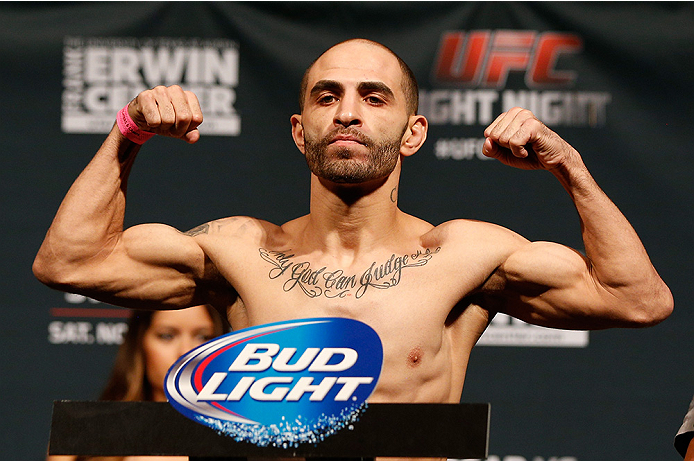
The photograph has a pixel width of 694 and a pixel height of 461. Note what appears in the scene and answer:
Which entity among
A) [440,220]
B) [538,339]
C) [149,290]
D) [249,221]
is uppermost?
[249,221]

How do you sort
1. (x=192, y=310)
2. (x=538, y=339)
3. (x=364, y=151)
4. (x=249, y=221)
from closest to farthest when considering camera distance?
1. (x=364, y=151)
2. (x=249, y=221)
3. (x=192, y=310)
4. (x=538, y=339)

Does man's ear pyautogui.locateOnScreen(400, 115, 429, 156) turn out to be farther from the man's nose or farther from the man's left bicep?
the man's left bicep

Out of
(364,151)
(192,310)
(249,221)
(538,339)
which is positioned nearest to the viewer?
(364,151)

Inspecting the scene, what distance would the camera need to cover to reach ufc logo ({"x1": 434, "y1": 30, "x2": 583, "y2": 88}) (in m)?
2.55

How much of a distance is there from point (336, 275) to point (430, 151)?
45.5 inches

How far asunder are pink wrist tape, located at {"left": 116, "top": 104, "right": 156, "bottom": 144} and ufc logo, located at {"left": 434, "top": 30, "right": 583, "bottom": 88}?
131 centimetres

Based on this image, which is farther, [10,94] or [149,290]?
[10,94]

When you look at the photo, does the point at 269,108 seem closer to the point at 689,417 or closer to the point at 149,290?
the point at 149,290

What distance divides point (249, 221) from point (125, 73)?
3.92 ft

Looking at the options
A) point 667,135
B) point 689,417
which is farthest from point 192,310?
point 667,135

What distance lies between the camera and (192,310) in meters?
2.33

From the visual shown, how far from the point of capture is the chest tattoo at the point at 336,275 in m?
1.47

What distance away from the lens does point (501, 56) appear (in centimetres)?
257

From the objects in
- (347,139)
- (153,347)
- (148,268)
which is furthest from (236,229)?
(153,347)
